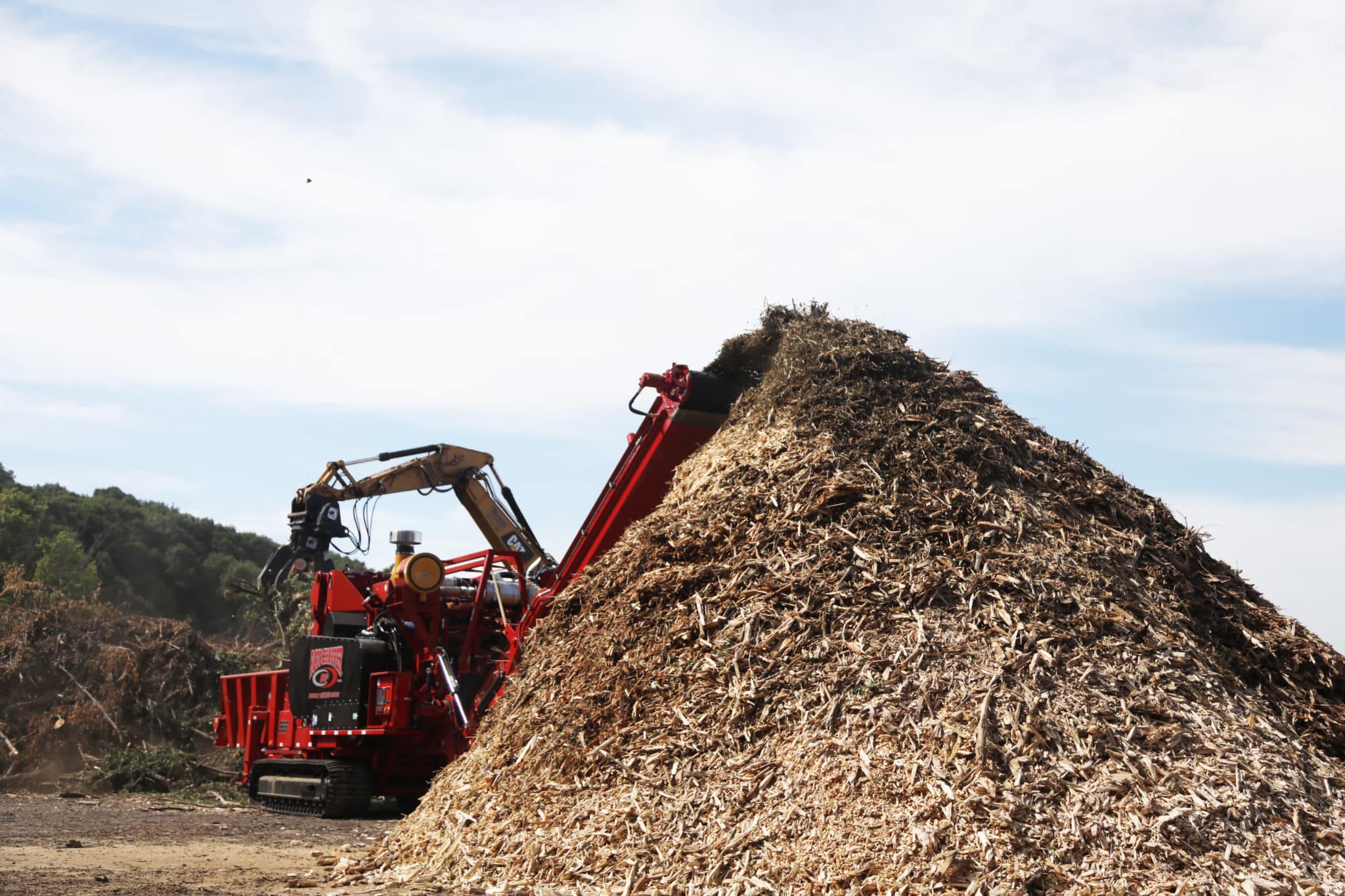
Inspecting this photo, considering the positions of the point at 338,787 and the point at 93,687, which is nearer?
the point at 338,787

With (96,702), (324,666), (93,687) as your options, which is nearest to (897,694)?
(324,666)

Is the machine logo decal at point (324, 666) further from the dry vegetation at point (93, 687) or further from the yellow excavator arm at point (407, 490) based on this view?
the dry vegetation at point (93, 687)

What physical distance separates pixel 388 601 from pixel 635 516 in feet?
10.1

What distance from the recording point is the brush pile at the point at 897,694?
545 centimetres

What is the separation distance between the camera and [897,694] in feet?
20.0

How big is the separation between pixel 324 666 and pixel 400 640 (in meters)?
0.92

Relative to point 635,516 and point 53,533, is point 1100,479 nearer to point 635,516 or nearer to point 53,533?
point 635,516

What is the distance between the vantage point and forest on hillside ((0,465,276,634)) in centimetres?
3136

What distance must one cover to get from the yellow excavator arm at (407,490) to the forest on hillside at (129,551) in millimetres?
19597

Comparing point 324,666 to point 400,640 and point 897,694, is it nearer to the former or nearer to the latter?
point 400,640

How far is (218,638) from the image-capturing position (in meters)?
18.6

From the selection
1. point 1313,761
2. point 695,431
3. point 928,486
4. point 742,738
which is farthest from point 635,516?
point 1313,761

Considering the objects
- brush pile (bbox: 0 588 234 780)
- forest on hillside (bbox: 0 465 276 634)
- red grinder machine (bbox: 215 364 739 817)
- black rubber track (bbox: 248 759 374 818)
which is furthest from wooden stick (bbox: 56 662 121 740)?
forest on hillside (bbox: 0 465 276 634)

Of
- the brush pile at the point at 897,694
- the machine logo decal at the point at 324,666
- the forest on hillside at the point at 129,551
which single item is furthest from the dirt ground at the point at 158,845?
the forest on hillside at the point at 129,551
